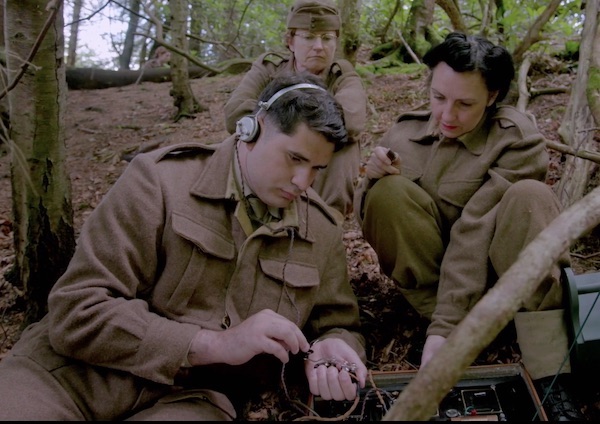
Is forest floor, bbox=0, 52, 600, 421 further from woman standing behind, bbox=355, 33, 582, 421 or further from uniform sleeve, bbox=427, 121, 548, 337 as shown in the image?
uniform sleeve, bbox=427, 121, 548, 337

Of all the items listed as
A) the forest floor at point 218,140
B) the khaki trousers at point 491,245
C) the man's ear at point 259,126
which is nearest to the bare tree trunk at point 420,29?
the forest floor at point 218,140

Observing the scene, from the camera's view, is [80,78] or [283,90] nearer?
[283,90]

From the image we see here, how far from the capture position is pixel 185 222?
2.44 metres

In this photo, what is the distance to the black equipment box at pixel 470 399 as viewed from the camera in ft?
7.86

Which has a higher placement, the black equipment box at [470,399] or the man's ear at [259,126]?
the man's ear at [259,126]

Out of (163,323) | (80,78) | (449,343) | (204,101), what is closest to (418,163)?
(163,323)

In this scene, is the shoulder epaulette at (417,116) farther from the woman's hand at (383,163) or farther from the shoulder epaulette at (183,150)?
the shoulder epaulette at (183,150)

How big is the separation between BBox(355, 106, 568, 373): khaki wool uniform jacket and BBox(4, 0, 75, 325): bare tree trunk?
1774 mm

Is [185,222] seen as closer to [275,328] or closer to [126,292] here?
[126,292]

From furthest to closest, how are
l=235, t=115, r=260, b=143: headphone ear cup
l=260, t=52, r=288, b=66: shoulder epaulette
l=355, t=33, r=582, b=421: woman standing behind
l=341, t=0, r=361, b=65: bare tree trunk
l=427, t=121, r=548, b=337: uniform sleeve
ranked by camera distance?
1. l=341, t=0, r=361, b=65: bare tree trunk
2. l=260, t=52, r=288, b=66: shoulder epaulette
3. l=427, t=121, r=548, b=337: uniform sleeve
4. l=355, t=33, r=582, b=421: woman standing behind
5. l=235, t=115, r=260, b=143: headphone ear cup

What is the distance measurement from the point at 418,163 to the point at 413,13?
6.92m

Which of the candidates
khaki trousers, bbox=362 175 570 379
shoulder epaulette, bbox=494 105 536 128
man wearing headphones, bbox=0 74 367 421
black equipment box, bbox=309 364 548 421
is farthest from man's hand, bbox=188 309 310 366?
shoulder epaulette, bbox=494 105 536 128

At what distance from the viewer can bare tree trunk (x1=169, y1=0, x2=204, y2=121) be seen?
26.7 ft

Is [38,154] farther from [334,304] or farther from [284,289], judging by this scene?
[334,304]
